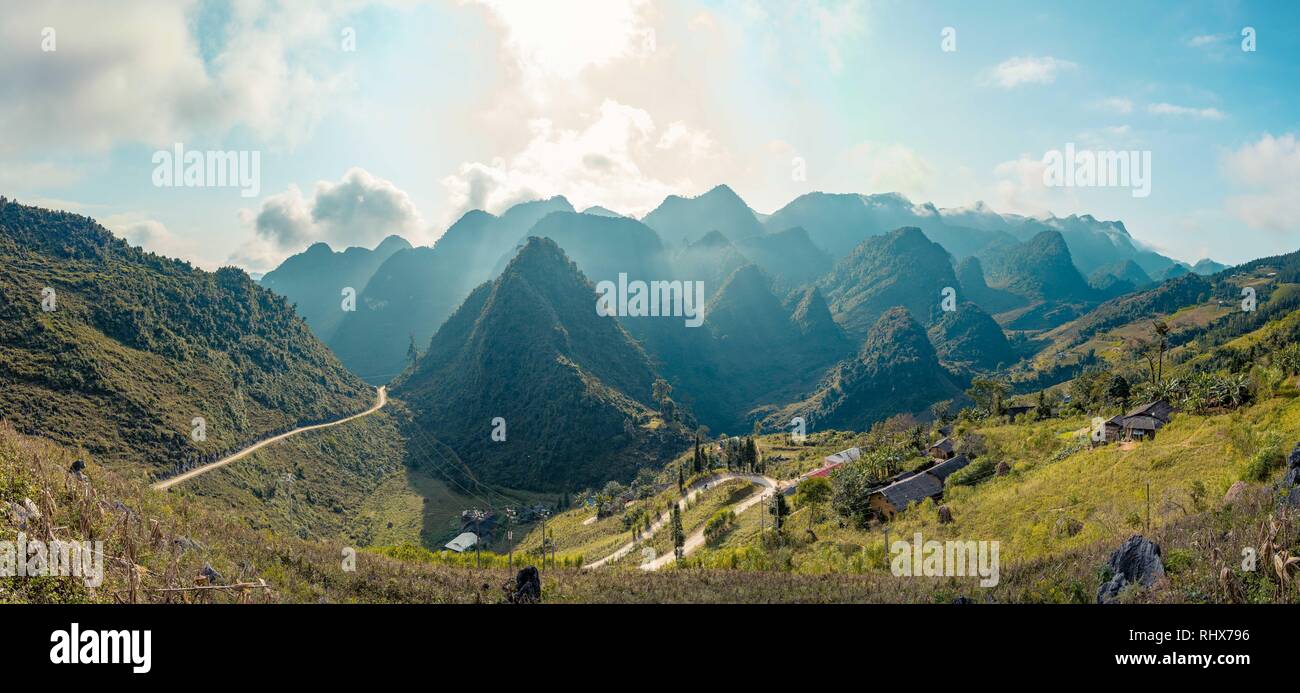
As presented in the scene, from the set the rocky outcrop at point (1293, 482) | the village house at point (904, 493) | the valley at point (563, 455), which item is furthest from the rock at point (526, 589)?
the village house at point (904, 493)

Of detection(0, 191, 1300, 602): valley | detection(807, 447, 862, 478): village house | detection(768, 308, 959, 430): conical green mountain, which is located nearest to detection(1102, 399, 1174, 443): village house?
detection(0, 191, 1300, 602): valley

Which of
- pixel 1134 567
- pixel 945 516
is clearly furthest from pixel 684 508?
pixel 1134 567

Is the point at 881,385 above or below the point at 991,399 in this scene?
below

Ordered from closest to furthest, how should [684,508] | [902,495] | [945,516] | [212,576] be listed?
1. [212,576]
2. [945,516]
3. [902,495]
4. [684,508]

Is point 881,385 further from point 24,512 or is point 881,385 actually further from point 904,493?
point 24,512

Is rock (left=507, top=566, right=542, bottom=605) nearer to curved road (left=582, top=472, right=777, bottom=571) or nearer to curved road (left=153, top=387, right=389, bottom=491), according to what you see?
curved road (left=582, top=472, right=777, bottom=571)

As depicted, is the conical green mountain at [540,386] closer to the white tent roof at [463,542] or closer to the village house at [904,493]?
the white tent roof at [463,542]
